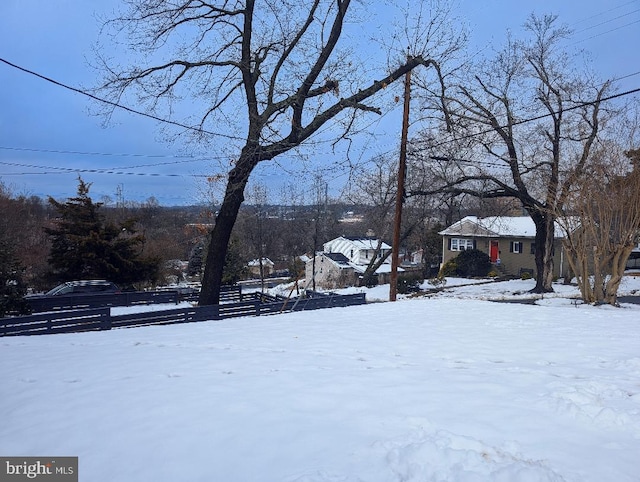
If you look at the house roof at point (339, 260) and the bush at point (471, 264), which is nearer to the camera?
the bush at point (471, 264)

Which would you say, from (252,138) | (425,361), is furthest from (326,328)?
(252,138)

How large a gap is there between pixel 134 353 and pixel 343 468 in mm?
4931

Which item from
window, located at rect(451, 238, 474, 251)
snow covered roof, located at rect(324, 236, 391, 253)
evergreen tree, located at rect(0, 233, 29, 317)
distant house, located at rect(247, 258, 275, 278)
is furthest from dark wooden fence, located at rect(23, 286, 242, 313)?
snow covered roof, located at rect(324, 236, 391, 253)

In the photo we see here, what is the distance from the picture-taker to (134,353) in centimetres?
757

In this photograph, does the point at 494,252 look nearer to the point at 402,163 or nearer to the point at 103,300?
the point at 402,163

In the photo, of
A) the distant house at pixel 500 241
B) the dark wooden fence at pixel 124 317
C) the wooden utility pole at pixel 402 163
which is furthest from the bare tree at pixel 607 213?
the distant house at pixel 500 241

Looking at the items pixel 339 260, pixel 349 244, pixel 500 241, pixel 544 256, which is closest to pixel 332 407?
pixel 544 256

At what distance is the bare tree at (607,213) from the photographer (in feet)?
52.3

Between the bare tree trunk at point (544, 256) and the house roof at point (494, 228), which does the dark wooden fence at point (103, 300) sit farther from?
the house roof at point (494, 228)

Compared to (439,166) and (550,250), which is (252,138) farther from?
(550,250)

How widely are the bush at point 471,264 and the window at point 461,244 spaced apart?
7.05ft

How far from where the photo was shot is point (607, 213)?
16078 millimetres

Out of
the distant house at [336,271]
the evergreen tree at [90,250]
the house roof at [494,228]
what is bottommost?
the distant house at [336,271]

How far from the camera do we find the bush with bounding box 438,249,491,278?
4031 centimetres
